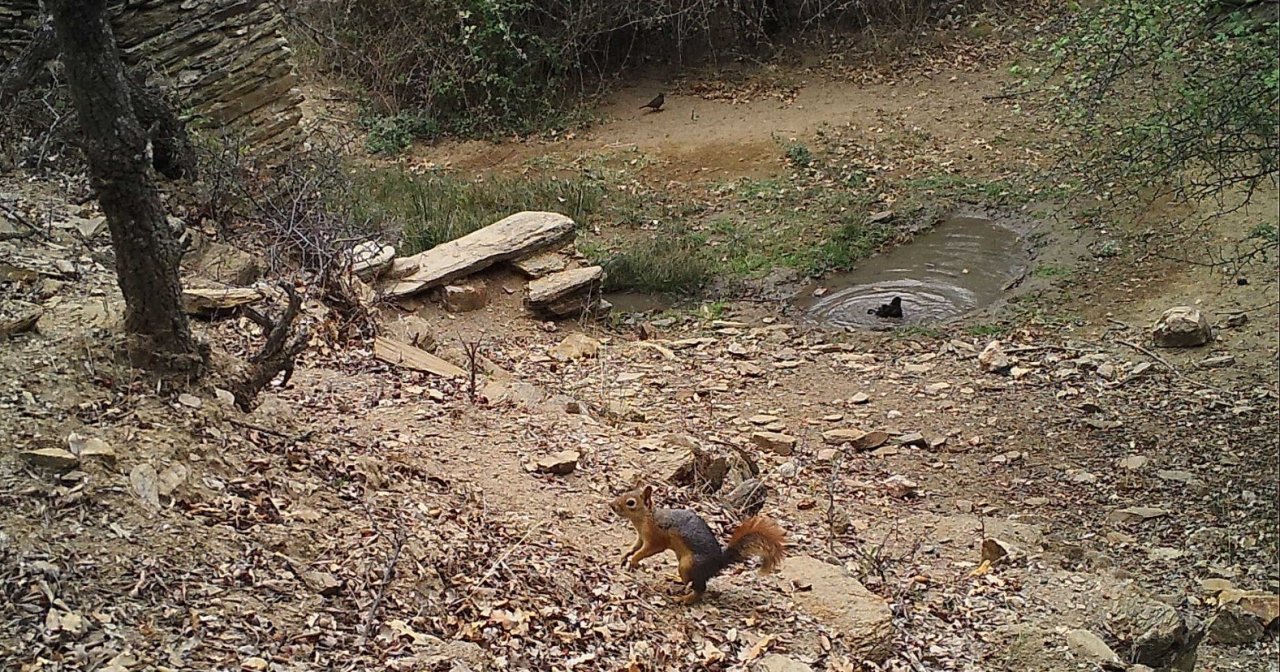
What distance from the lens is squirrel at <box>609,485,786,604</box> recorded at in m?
3.76

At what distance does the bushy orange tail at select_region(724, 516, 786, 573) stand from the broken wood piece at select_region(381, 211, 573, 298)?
3.87m

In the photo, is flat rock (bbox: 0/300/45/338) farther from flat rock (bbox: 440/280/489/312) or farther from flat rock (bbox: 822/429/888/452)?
flat rock (bbox: 822/429/888/452)

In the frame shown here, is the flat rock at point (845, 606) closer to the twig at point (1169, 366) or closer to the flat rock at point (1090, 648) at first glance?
the flat rock at point (1090, 648)

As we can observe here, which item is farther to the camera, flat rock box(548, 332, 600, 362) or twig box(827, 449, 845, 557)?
flat rock box(548, 332, 600, 362)

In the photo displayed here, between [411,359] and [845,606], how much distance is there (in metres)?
2.84

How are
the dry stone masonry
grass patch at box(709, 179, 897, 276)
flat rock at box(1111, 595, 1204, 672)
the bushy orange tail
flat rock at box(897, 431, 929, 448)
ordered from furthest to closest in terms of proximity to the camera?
grass patch at box(709, 179, 897, 276), the dry stone masonry, flat rock at box(897, 431, 929, 448), flat rock at box(1111, 595, 1204, 672), the bushy orange tail

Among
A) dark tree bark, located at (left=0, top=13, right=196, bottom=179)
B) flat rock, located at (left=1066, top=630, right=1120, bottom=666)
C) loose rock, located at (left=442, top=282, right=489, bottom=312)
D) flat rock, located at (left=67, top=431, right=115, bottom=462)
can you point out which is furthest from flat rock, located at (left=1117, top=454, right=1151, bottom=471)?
dark tree bark, located at (left=0, top=13, right=196, bottom=179)

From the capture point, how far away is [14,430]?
3.44 metres

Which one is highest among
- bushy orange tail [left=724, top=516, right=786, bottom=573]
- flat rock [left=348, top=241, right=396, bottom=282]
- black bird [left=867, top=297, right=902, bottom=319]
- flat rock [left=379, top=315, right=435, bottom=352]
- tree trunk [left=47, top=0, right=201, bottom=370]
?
tree trunk [left=47, top=0, right=201, bottom=370]

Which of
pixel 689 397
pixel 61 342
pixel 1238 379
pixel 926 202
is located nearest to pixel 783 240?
pixel 926 202

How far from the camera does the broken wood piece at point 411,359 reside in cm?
593

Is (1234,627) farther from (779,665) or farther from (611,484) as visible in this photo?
(611,484)

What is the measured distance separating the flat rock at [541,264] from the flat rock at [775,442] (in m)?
2.47

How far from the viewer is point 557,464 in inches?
188
